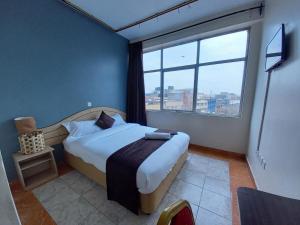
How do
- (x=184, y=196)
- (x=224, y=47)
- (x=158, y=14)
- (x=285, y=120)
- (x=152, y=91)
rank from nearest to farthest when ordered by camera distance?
(x=285, y=120) < (x=184, y=196) < (x=158, y=14) < (x=224, y=47) < (x=152, y=91)

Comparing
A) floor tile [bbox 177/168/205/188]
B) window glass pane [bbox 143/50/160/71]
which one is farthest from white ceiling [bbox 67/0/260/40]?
floor tile [bbox 177/168/205/188]

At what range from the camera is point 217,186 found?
6.67 feet

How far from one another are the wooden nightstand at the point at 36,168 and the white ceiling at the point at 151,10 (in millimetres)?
2729

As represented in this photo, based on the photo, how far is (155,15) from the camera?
2762 mm

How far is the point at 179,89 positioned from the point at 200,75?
64 cm

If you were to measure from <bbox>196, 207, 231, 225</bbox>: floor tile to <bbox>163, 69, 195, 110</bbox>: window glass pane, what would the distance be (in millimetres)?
2359

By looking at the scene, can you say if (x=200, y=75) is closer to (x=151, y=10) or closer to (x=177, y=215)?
(x=151, y=10)

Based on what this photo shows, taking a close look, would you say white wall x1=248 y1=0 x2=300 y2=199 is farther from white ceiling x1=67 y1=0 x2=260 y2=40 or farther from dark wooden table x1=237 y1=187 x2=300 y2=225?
white ceiling x1=67 y1=0 x2=260 y2=40

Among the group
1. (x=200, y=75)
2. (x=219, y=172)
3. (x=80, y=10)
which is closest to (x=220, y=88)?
(x=200, y=75)

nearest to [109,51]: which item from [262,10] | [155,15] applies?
[155,15]

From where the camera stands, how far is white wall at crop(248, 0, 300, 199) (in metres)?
1.14

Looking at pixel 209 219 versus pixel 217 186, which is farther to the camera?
pixel 217 186

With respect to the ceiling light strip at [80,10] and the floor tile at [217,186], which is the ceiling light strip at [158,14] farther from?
the floor tile at [217,186]

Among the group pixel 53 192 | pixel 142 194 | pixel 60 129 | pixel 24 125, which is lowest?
pixel 53 192
